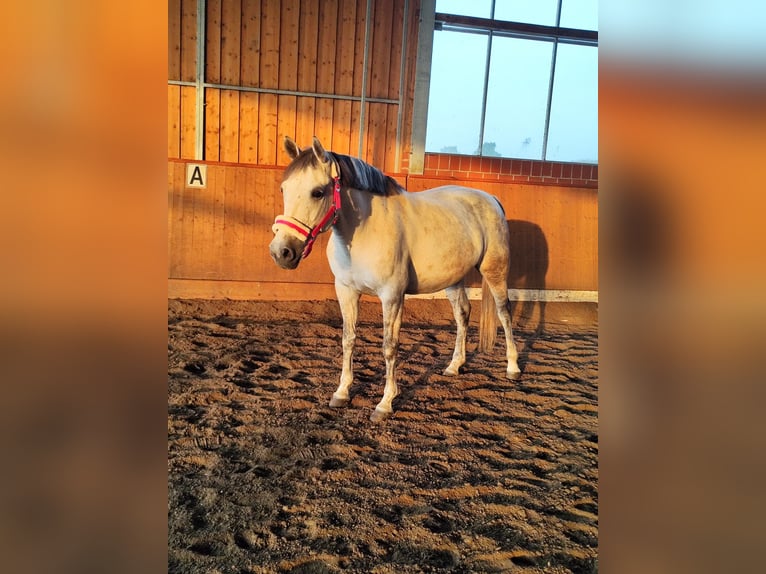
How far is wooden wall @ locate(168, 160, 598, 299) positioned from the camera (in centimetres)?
535

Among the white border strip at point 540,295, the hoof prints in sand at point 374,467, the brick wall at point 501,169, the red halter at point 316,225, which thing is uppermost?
the brick wall at point 501,169

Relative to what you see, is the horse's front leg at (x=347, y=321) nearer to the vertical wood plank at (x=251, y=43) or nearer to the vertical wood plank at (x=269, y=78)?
the vertical wood plank at (x=269, y=78)

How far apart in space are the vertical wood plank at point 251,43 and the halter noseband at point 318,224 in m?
4.06

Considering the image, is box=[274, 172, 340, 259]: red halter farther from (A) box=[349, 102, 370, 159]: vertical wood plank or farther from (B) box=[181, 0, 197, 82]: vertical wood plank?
(B) box=[181, 0, 197, 82]: vertical wood plank

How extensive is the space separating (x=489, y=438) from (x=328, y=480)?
952 mm

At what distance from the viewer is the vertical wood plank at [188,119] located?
230 inches

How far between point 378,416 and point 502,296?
1484 millimetres

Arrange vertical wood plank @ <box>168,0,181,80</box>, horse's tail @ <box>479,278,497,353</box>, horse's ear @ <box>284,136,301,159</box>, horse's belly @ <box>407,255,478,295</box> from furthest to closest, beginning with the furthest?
vertical wood plank @ <box>168,0,181,80</box> → horse's tail @ <box>479,278,497,353</box> → horse's belly @ <box>407,255,478,295</box> → horse's ear @ <box>284,136,301,159</box>

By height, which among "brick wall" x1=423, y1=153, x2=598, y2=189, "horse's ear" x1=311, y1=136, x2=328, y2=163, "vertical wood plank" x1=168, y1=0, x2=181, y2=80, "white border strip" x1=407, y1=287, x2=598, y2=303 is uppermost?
"vertical wood plank" x1=168, y1=0, x2=181, y2=80

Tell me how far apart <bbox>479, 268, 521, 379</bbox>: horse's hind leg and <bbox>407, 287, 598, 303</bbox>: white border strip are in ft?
6.49

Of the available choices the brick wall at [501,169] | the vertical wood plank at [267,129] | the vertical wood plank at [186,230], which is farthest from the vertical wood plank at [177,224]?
the brick wall at [501,169]

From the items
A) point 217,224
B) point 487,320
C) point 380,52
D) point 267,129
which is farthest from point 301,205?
point 380,52

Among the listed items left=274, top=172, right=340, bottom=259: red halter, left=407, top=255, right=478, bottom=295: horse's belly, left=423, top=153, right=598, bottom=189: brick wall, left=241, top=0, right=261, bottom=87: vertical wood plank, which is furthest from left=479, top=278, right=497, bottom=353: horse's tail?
left=241, top=0, right=261, bottom=87: vertical wood plank
